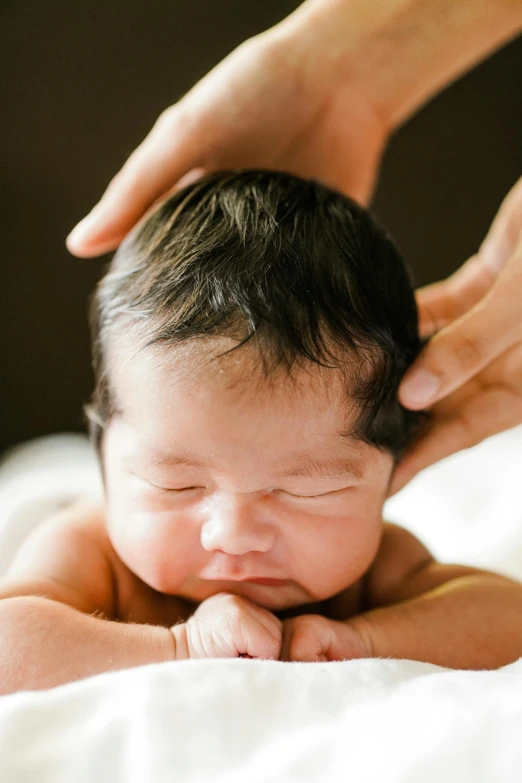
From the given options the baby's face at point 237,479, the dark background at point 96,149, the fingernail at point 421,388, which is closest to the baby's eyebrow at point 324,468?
the baby's face at point 237,479

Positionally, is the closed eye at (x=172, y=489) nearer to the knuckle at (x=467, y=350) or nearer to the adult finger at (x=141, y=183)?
the knuckle at (x=467, y=350)

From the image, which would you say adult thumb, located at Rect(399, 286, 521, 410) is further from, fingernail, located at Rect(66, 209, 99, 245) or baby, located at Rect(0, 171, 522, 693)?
fingernail, located at Rect(66, 209, 99, 245)

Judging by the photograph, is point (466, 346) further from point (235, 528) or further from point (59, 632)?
point (59, 632)

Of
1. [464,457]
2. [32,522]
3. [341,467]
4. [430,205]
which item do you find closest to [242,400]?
[341,467]

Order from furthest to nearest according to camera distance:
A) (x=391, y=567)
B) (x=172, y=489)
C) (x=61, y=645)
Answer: (x=391, y=567), (x=172, y=489), (x=61, y=645)

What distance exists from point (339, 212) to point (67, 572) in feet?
1.90

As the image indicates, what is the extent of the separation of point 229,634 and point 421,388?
14.5 inches

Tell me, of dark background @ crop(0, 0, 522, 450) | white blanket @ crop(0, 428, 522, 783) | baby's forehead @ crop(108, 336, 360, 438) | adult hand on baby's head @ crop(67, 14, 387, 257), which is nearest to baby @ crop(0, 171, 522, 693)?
baby's forehead @ crop(108, 336, 360, 438)

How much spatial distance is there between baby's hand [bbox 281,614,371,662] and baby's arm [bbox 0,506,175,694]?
13 centimetres

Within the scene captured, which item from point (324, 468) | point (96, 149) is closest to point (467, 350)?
point (324, 468)

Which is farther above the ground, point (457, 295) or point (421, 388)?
point (421, 388)

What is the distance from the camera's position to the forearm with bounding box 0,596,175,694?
77cm

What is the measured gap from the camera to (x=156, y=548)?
0.91 m

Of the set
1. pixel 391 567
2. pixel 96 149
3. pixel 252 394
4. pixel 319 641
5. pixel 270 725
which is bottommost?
pixel 391 567
